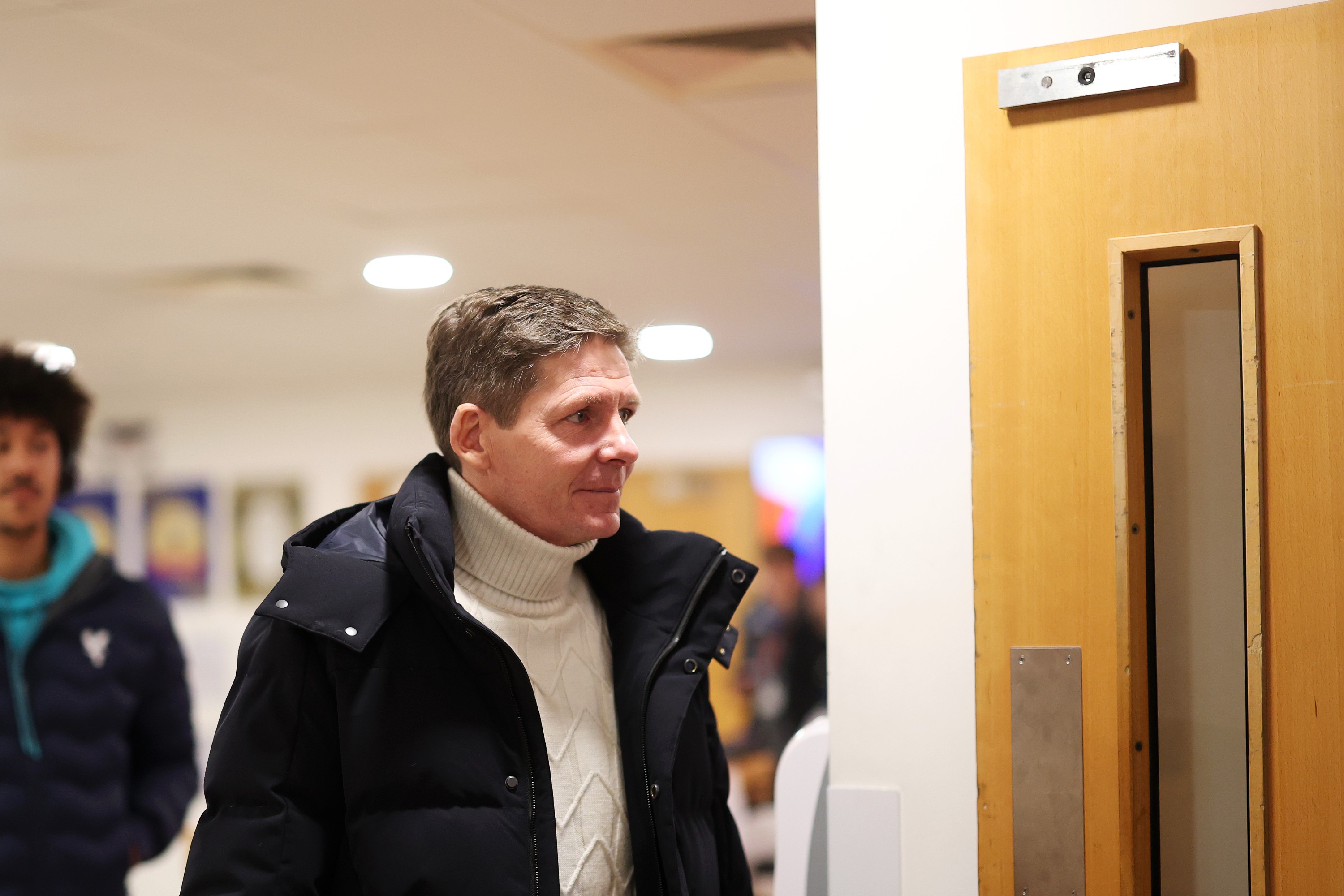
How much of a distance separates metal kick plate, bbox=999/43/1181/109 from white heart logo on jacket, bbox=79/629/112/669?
2.52 meters

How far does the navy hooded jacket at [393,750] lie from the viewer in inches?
47.5

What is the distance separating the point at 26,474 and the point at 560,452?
2576 mm

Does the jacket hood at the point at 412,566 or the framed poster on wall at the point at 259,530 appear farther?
the framed poster on wall at the point at 259,530

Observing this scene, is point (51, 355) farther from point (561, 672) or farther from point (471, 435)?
→ point (561, 672)

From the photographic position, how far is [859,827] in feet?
→ 4.56

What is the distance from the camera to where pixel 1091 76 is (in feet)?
4.32

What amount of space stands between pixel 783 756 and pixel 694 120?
165 centimetres

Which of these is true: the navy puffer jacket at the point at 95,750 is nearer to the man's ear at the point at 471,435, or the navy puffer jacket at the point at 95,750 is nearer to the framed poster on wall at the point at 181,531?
the man's ear at the point at 471,435

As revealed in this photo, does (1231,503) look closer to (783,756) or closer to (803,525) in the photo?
(783,756)

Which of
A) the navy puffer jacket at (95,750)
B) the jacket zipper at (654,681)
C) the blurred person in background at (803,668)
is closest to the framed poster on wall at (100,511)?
the navy puffer jacket at (95,750)

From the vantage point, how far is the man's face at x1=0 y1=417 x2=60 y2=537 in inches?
125

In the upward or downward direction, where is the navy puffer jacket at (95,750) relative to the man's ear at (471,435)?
downward

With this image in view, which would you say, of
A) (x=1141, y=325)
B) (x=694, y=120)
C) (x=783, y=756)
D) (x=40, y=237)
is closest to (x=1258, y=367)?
(x=1141, y=325)

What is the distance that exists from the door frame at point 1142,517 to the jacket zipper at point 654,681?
494 mm
